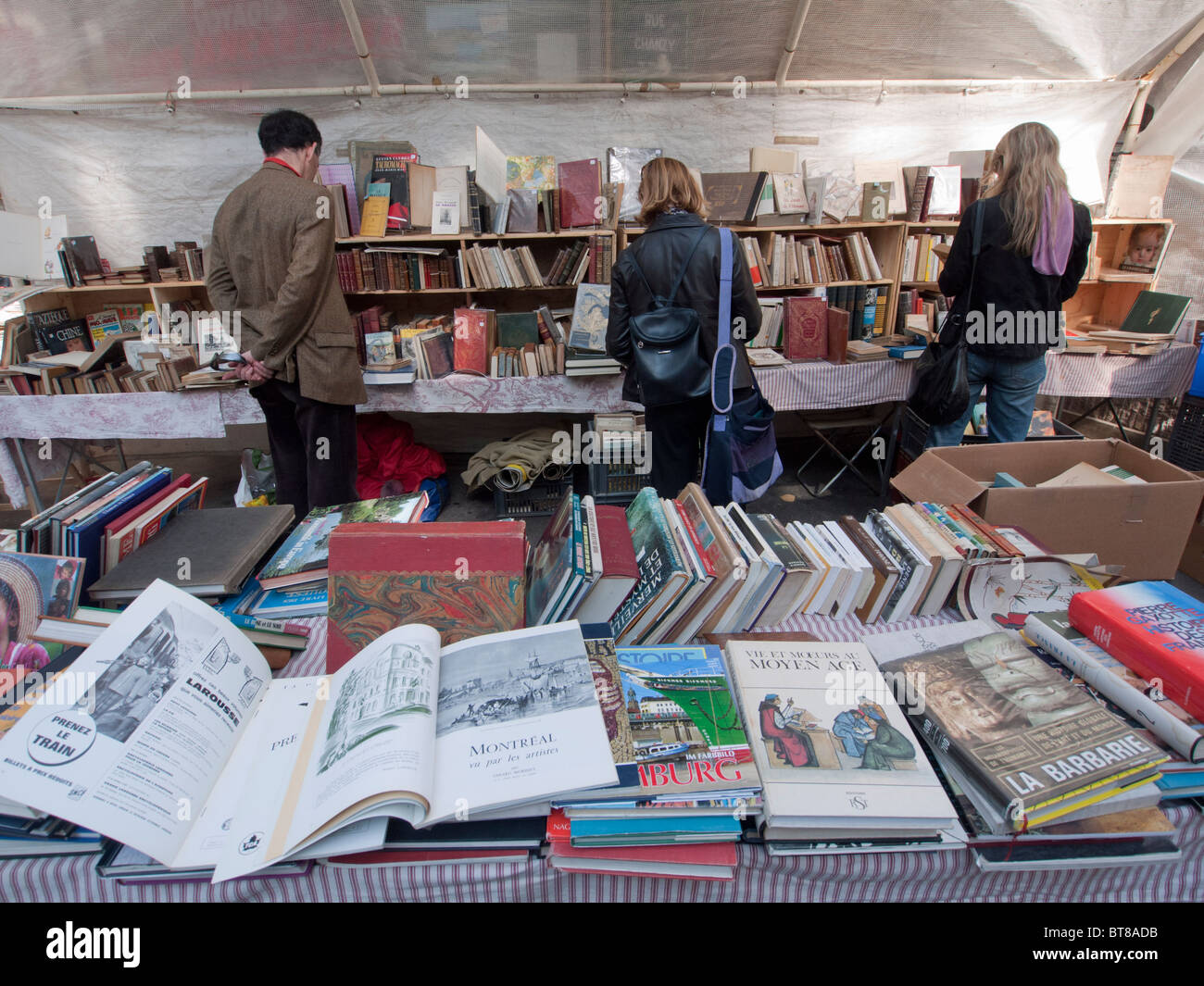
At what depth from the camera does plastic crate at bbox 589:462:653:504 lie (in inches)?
148

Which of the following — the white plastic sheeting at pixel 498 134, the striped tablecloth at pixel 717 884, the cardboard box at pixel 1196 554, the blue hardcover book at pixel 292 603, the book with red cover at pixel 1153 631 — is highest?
the white plastic sheeting at pixel 498 134

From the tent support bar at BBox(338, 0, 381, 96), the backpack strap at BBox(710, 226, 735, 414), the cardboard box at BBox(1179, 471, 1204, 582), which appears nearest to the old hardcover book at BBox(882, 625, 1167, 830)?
the backpack strap at BBox(710, 226, 735, 414)

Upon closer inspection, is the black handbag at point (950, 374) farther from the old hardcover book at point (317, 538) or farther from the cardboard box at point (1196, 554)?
the old hardcover book at point (317, 538)

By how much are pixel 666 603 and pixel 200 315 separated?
13.8 ft

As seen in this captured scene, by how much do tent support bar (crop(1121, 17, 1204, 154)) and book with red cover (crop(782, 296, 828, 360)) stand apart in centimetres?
241

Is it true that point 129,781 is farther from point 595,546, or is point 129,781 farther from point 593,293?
point 593,293

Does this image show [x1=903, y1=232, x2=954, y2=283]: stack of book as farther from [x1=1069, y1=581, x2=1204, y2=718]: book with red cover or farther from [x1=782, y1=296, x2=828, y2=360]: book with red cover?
[x1=1069, y1=581, x2=1204, y2=718]: book with red cover

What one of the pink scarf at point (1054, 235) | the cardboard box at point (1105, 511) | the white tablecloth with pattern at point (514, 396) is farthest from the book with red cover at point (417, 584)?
the pink scarf at point (1054, 235)

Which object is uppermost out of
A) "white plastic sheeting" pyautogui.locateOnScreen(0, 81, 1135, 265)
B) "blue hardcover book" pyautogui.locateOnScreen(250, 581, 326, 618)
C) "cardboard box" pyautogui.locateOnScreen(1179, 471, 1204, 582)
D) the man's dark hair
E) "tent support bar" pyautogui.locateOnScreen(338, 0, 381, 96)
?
"tent support bar" pyautogui.locateOnScreen(338, 0, 381, 96)

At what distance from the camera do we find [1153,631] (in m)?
1.18

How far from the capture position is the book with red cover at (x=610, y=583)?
1318mm

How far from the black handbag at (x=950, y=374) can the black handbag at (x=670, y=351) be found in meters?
1.19
